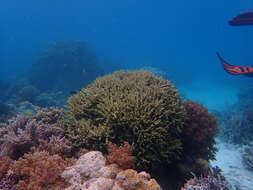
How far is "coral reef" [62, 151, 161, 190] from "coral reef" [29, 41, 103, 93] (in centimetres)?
2171

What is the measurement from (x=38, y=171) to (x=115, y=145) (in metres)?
1.40

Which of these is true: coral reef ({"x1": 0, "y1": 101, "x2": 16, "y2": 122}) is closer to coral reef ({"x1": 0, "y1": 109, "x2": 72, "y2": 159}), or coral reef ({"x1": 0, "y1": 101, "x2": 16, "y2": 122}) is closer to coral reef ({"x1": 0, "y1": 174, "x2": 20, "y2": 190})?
coral reef ({"x1": 0, "y1": 109, "x2": 72, "y2": 159})

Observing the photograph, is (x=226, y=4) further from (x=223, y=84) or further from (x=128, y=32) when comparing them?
(x=223, y=84)

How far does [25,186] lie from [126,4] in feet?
502

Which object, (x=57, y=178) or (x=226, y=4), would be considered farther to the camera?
(x=226, y=4)

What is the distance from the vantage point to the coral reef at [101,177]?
2.26 meters

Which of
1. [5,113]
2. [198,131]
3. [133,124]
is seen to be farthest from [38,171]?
[5,113]

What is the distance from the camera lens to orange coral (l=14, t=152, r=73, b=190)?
2.41m

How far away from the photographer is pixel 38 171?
2.54 meters

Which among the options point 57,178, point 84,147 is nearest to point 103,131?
point 84,147

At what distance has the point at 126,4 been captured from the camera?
13462 centimetres

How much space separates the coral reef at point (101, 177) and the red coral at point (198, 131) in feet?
9.24

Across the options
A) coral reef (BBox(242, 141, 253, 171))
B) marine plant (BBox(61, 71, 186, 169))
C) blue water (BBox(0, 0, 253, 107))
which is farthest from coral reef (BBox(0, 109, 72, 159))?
blue water (BBox(0, 0, 253, 107))

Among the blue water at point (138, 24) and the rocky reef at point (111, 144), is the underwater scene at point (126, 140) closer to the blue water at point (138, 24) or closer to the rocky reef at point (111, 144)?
the rocky reef at point (111, 144)
